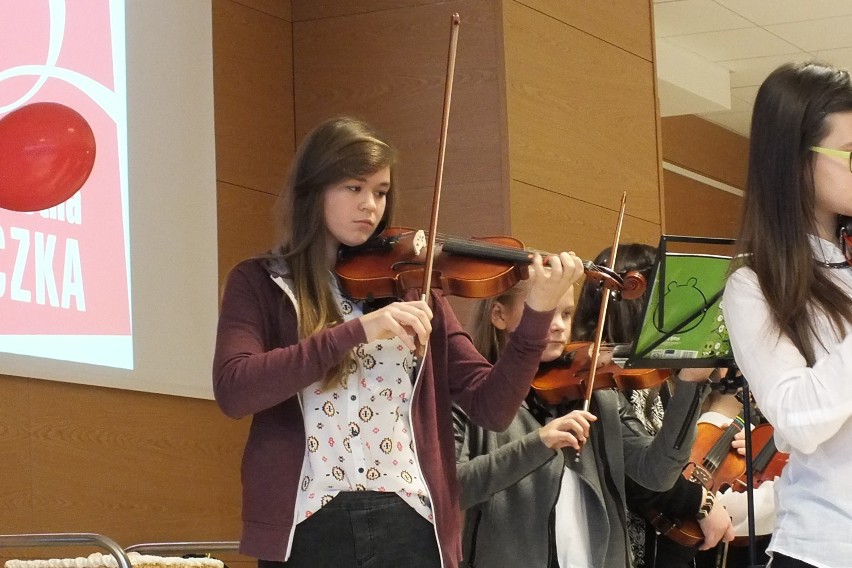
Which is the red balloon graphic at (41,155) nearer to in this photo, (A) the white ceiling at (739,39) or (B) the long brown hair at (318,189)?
(B) the long brown hair at (318,189)

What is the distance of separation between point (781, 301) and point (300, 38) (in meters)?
3.32

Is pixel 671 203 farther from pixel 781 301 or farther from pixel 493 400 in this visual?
pixel 781 301

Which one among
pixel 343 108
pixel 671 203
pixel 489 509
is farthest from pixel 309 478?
pixel 671 203

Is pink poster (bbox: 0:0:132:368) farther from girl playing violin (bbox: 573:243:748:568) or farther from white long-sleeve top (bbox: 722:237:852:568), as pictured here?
white long-sleeve top (bbox: 722:237:852:568)

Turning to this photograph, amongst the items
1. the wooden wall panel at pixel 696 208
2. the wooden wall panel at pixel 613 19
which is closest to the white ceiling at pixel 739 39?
the wooden wall panel at pixel 696 208

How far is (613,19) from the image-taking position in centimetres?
488

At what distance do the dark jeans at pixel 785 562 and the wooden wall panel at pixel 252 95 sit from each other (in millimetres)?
3035

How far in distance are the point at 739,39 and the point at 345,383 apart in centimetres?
493

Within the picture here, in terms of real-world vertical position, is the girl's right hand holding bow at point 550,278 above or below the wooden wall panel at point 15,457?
above

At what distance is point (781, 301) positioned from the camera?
1.61 metres

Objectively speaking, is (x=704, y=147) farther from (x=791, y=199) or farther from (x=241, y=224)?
(x=791, y=199)

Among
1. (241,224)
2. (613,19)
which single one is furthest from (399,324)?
(613,19)

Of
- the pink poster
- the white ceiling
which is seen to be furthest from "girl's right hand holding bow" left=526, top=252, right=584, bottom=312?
the white ceiling

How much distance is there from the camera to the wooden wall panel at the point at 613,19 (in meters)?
4.63
